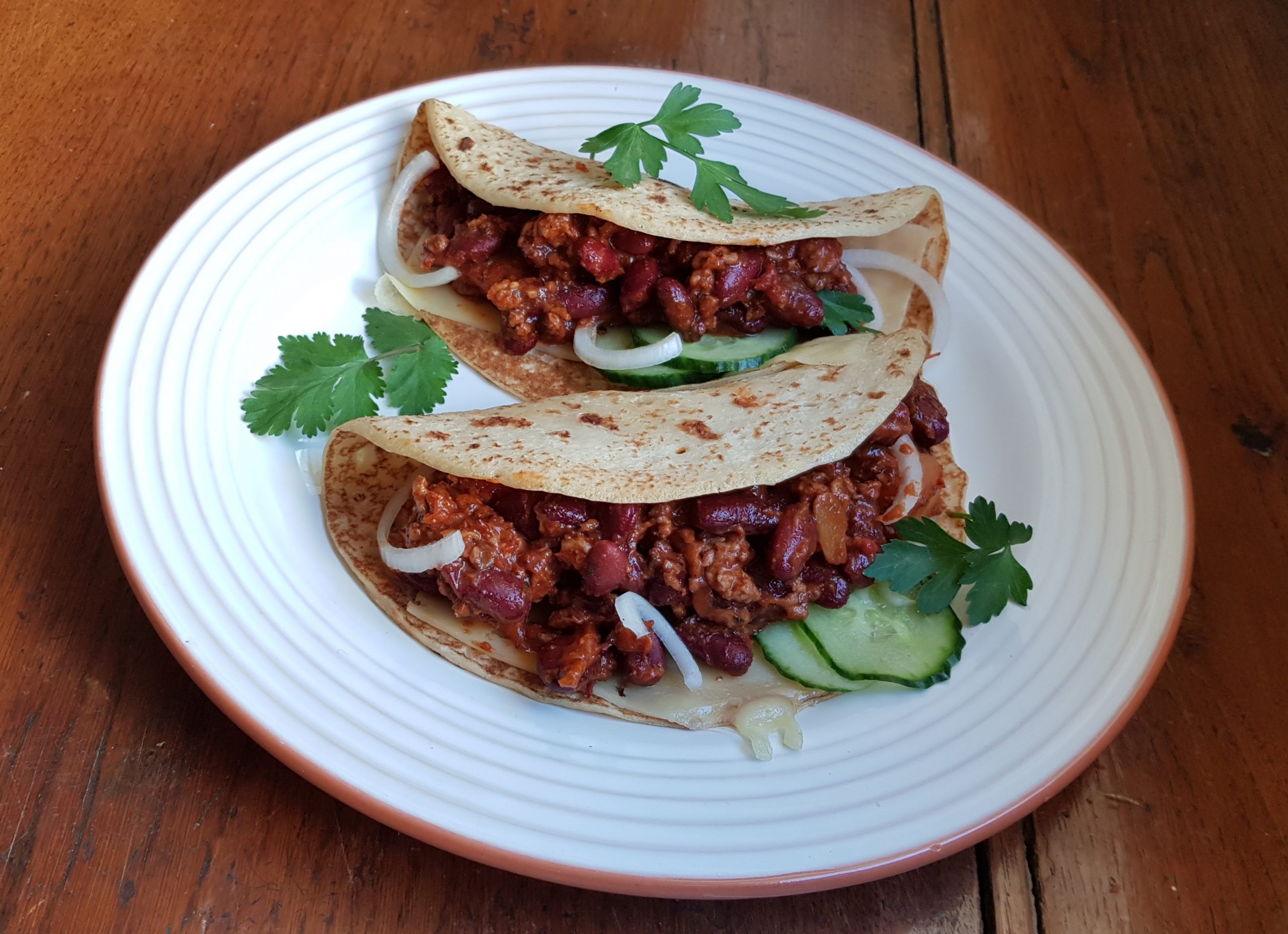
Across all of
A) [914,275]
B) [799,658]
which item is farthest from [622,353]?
[799,658]

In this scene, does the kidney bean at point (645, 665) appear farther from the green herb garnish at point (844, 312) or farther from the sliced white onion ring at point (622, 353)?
the green herb garnish at point (844, 312)

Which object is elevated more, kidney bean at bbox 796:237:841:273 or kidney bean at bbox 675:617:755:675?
kidney bean at bbox 796:237:841:273

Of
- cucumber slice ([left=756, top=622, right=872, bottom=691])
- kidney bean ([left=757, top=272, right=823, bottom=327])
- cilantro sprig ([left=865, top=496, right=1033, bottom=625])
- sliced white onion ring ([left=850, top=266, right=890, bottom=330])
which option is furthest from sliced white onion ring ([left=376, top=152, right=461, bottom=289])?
cilantro sprig ([left=865, top=496, right=1033, bottom=625])

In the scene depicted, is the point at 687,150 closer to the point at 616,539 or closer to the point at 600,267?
the point at 600,267

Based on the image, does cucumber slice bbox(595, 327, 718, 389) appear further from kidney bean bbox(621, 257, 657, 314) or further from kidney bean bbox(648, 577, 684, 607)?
kidney bean bbox(648, 577, 684, 607)

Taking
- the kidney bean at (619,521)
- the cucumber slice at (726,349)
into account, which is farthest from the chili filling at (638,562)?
the cucumber slice at (726,349)

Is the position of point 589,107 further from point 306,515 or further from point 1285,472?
point 1285,472
